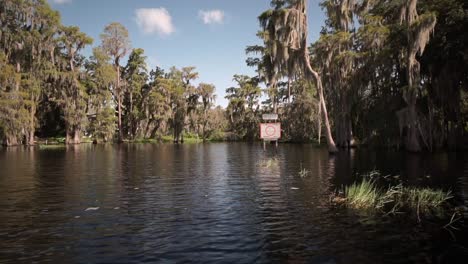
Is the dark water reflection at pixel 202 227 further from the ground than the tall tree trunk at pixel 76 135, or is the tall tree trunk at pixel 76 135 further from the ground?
the tall tree trunk at pixel 76 135

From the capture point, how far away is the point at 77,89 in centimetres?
6750

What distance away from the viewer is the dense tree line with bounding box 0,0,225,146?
58.2 meters

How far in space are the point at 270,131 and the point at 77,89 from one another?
48032mm

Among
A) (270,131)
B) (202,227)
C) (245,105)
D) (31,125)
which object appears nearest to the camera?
(202,227)

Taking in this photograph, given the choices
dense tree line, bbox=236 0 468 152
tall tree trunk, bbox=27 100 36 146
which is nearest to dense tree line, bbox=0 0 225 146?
tall tree trunk, bbox=27 100 36 146

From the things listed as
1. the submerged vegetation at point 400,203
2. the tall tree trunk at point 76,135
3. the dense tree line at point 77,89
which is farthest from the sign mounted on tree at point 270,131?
the tall tree trunk at point 76,135

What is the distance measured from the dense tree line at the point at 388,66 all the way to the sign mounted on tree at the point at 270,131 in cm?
894

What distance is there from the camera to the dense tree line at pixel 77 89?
2293 inches

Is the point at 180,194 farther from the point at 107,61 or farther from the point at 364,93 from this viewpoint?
the point at 107,61

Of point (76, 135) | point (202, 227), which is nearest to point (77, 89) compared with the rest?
point (76, 135)

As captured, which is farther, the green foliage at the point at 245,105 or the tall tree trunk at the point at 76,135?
the green foliage at the point at 245,105

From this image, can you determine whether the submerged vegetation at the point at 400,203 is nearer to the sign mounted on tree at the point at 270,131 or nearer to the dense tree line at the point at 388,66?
the sign mounted on tree at the point at 270,131

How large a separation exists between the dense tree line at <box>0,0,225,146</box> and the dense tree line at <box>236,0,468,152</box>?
132 ft

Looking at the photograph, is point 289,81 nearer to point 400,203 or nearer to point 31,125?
point 31,125
